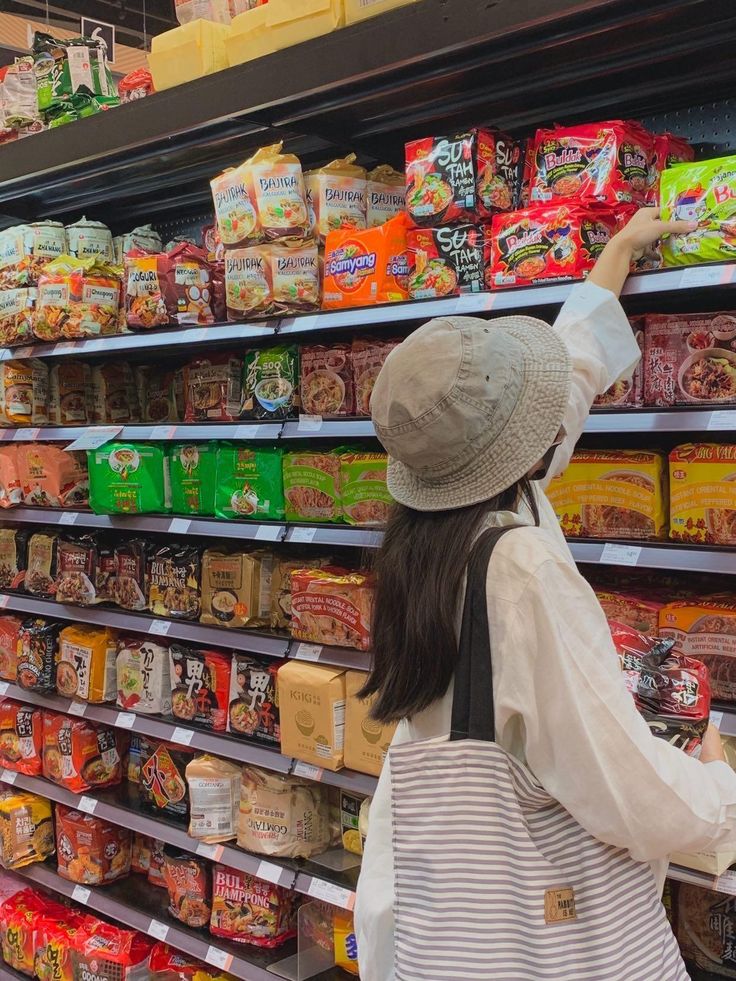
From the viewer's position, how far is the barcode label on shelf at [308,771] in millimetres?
2629

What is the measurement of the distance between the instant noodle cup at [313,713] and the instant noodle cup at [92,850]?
1.18 metres

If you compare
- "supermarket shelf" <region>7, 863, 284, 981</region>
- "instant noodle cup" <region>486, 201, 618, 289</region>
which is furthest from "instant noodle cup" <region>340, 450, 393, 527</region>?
"supermarket shelf" <region>7, 863, 284, 981</region>

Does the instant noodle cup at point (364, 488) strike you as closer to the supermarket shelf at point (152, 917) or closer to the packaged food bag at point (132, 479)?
the packaged food bag at point (132, 479)

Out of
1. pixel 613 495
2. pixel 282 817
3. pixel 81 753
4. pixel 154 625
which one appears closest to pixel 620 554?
pixel 613 495

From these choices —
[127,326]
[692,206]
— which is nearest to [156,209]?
[127,326]

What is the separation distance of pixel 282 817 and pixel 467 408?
197cm

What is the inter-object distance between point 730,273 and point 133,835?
295cm

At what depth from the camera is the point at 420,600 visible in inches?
50.5

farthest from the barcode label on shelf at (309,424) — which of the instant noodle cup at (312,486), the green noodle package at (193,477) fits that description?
the green noodle package at (193,477)

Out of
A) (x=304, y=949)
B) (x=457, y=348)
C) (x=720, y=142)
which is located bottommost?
(x=304, y=949)

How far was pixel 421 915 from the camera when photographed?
127 cm

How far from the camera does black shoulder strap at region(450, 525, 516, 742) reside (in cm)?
124

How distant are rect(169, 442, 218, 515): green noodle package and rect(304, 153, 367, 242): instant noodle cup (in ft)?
2.63

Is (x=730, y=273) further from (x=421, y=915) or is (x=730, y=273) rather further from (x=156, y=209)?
(x=156, y=209)
